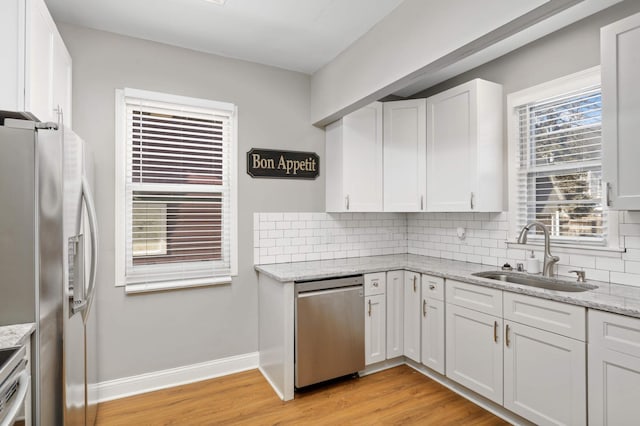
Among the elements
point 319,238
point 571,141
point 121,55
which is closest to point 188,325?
A: point 319,238

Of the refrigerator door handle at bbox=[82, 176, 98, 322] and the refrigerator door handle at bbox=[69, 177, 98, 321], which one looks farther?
the refrigerator door handle at bbox=[82, 176, 98, 322]

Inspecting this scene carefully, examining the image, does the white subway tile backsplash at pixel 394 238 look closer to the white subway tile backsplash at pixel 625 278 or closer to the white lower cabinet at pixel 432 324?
the white subway tile backsplash at pixel 625 278

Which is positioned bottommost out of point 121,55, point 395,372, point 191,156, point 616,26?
point 395,372

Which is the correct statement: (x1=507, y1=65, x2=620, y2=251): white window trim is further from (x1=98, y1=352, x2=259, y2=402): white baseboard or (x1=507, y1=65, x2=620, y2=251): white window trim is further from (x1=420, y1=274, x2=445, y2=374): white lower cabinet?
(x1=98, y1=352, x2=259, y2=402): white baseboard

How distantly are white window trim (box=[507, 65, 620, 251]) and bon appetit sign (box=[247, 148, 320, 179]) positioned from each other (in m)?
1.68

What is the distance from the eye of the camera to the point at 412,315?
2891mm

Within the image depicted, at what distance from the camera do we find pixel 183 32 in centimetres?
252

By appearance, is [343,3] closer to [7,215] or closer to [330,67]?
[330,67]

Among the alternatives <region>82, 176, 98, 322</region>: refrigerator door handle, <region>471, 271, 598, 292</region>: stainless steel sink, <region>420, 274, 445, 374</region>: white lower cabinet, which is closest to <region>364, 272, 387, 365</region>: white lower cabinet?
<region>420, 274, 445, 374</region>: white lower cabinet

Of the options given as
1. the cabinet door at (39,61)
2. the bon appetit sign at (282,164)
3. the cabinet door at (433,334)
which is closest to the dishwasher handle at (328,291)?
the cabinet door at (433,334)

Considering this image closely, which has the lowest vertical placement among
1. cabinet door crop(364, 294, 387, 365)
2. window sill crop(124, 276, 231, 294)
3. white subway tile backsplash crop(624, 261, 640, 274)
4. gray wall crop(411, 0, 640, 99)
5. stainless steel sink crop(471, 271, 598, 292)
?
cabinet door crop(364, 294, 387, 365)

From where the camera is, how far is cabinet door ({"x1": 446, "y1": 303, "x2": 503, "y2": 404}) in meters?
2.23

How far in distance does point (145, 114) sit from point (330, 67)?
5.17 ft

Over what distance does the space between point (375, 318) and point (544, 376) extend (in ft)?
3.97
